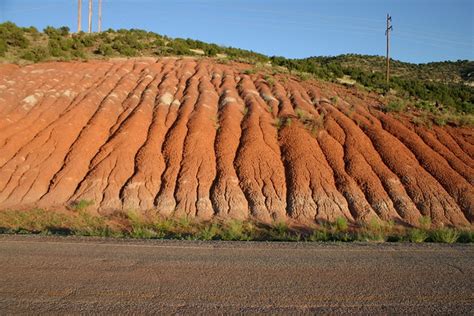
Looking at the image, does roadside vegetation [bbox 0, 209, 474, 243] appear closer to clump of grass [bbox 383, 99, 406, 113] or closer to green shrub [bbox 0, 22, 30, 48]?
clump of grass [bbox 383, 99, 406, 113]

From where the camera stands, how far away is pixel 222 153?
21.2m

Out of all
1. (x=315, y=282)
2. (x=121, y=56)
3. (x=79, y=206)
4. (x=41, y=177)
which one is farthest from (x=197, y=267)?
(x=121, y=56)

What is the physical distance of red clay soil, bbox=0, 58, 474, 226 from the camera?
59.2 ft

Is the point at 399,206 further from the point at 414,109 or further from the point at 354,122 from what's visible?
the point at 414,109

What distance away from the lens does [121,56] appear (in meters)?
37.8

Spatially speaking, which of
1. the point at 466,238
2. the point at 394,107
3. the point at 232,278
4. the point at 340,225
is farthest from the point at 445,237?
the point at 394,107

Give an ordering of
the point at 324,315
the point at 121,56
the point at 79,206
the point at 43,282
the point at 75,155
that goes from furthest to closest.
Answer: the point at 121,56, the point at 75,155, the point at 79,206, the point at 43,282, the point at 324,315

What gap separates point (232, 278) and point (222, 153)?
1475 centimetres

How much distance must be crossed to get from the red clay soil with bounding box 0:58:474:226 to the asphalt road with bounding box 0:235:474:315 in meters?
8.89

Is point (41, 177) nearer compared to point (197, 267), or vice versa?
point (197, 267)

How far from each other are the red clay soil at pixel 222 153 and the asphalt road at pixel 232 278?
8.89 metres

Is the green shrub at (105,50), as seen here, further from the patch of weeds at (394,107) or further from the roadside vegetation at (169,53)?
the patch of weeds at (394,107)

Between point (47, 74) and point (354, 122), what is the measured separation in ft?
68.9

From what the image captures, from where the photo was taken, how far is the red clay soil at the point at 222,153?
1803cm
